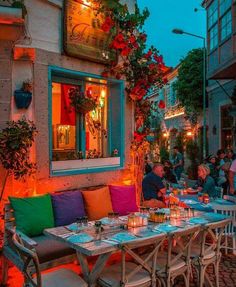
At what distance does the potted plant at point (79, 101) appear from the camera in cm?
645

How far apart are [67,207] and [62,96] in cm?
215

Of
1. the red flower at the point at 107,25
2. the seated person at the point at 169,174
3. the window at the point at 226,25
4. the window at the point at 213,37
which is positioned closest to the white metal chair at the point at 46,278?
the red flower at the point at 107,25

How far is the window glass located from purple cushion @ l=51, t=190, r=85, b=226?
877mm

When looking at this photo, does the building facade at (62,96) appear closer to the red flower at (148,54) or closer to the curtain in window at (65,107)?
the curtain in window at (65,107)

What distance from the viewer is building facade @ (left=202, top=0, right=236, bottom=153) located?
11188 mm

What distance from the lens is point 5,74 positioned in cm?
518

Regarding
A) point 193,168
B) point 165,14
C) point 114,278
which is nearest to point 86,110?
point 114,278

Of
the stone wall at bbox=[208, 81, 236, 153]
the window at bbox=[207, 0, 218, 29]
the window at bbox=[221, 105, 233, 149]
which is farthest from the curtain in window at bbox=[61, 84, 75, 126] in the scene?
the window at bbox=[207, 0, 218, 29]

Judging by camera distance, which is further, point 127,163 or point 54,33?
point 127,163

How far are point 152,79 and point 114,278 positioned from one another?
4502mm

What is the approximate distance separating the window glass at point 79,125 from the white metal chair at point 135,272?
2774 millimetres

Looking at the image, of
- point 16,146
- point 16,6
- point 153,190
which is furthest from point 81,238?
point 16,6

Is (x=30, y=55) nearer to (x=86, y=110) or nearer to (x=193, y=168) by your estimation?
(x=86, y=110)

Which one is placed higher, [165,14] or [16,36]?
[165,14]
